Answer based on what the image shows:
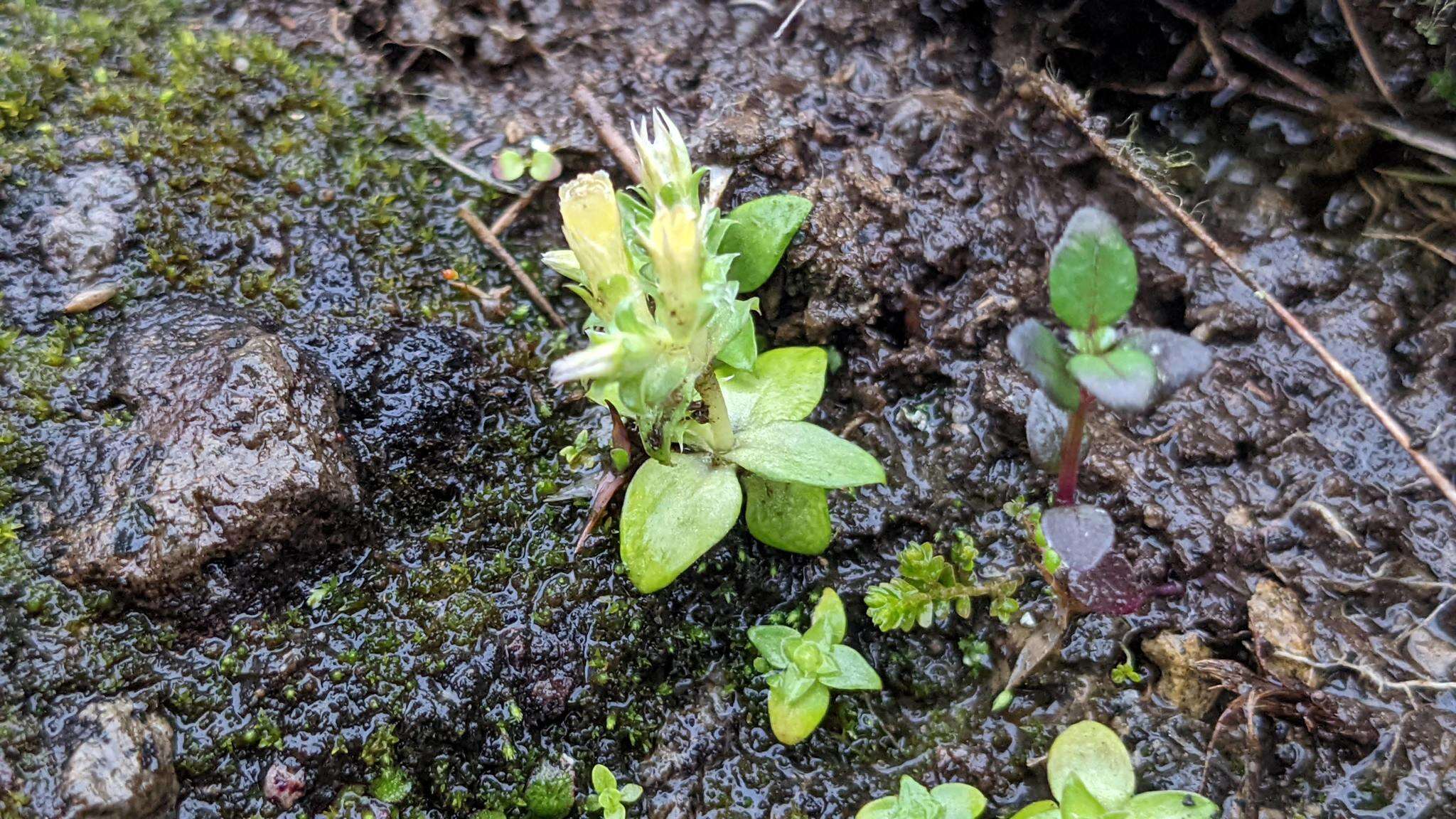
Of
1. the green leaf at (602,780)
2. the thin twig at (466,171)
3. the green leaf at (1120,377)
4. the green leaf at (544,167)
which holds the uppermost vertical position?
the green leaf at (1120,377)

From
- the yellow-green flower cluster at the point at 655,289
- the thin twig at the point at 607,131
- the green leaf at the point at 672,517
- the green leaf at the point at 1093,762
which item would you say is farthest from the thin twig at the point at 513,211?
the green leaf at the point at 1093,762

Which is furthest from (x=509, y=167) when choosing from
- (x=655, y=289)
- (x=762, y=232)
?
(x=655, y=289)

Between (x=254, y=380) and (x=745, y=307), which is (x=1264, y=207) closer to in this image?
(x=745, y=307)

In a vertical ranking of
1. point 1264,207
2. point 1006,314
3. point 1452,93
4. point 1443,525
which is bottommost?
point 1443,525

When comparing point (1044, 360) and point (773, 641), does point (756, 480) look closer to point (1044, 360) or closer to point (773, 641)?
point (773, 641)

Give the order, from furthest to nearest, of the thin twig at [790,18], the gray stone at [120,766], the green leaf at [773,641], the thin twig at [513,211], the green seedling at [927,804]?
1. the thin twig at [790,18]
2. the thin twig at [513,211]
3. the green leaf at [773,641]
4. the green seedling at [927,804]
5. the gray stone at [120,766]

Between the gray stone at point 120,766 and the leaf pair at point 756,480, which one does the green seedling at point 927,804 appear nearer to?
the leaf pair at point 756,480

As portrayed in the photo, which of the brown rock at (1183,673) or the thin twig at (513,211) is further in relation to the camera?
the thin twig at (513,211)

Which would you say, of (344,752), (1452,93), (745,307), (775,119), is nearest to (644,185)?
(745,307)
